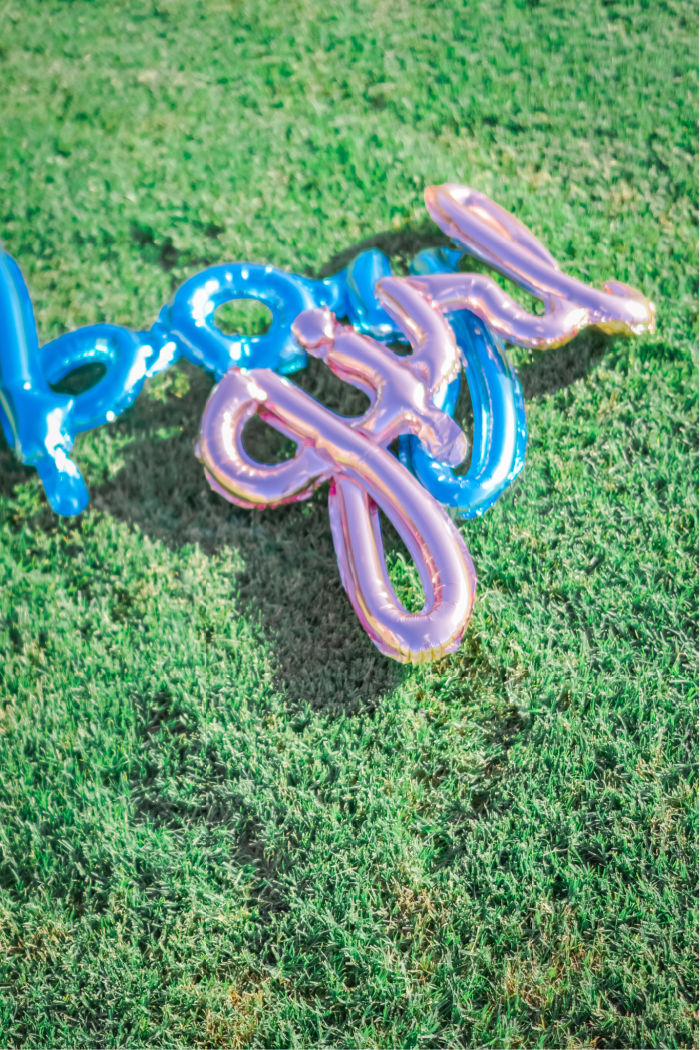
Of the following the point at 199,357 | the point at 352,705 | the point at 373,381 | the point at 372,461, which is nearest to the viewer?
the point at 352,705

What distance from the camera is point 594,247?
12.8 ft

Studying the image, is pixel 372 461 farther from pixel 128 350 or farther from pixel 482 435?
pixel 128 350

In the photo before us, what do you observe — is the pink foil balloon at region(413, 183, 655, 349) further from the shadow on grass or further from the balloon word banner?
the shadow on grass

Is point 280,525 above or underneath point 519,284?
underneath

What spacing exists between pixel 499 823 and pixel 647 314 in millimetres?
2272

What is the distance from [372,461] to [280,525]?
1.90 feet

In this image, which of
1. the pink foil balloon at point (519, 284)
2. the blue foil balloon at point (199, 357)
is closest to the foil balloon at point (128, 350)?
the blue foil balloon at point (199, 357)

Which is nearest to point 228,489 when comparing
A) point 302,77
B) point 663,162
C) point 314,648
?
point 314,648

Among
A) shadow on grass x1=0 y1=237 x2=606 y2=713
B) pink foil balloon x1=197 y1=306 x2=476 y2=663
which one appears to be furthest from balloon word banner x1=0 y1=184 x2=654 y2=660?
shadow on grass x1=0 y1=237 x2=606 y2=713

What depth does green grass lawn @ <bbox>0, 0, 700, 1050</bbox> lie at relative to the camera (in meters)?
2.20

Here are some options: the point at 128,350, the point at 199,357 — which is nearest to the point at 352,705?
the point at 199,357

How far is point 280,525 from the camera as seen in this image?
3.13 m

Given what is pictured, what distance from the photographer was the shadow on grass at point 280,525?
274 centimetres

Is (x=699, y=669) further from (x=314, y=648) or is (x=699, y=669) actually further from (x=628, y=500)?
(x=314, y=648)
